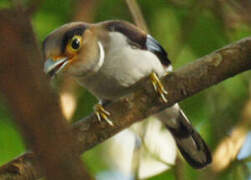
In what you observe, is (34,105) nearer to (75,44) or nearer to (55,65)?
(55,65)

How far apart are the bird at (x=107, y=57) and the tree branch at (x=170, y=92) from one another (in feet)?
1.13

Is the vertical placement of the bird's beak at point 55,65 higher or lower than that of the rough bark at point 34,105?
lower

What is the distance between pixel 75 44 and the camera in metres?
2.65

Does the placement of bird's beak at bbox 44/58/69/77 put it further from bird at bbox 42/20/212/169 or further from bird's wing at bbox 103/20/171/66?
bird's wing at bbox 103/20/171/66

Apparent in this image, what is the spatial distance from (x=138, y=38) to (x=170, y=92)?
0.87m

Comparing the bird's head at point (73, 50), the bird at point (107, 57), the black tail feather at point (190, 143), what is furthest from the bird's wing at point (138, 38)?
the black tail feather at point (190, 143)

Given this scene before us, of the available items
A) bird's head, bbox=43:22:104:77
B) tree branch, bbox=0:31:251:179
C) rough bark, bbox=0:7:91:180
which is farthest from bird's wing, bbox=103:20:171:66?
rough bark, bbox=0:7:91:180

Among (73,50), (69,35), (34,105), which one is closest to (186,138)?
(73,50)

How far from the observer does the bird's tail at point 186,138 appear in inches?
123

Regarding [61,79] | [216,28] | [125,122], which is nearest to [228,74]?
[125,122]

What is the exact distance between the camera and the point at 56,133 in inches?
19.7

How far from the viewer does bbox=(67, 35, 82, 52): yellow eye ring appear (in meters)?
2.61

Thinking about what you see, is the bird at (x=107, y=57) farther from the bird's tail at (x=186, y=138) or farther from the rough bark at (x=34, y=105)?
the rough bark at (x=34, y=105)

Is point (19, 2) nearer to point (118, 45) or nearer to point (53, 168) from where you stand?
point (53, 168)
